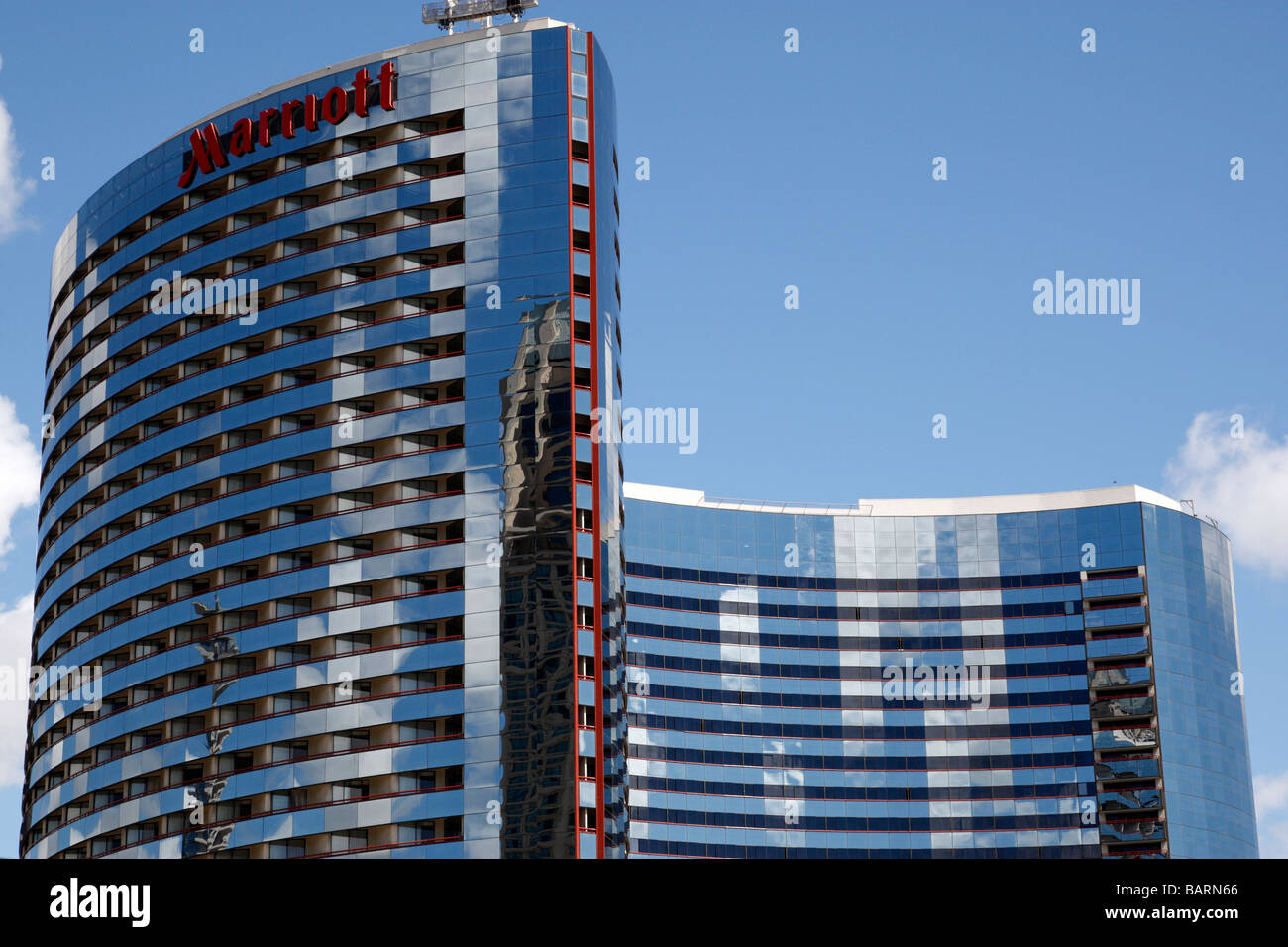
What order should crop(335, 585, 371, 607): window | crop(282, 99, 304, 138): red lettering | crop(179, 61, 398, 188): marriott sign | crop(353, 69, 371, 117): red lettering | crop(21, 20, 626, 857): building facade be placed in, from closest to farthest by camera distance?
1. crop(21, 20, 626, 857): building facade
2. crop(335, 585, 371, 607): window
3. crop(353, 69, 371, 117): red lettering
4. crop(179, 61, 398, 188): marriott sign
5. crop(282, 99, 304, 138): red lettering

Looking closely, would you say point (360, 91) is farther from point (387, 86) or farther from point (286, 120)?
point (286, 120)

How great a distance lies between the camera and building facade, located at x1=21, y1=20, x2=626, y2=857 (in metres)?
113

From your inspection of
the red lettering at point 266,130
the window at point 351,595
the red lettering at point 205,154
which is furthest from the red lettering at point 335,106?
the window at point 351,595

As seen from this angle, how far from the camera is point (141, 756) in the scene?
13050 cm

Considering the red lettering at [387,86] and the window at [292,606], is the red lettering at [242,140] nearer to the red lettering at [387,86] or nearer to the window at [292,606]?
the red lettering at [387,86]

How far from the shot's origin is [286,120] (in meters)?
136

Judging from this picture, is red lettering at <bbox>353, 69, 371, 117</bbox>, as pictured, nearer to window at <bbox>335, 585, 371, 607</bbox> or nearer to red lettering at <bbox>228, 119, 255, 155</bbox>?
red lettering at <bbox>228, 119, 255, 155</bbox>

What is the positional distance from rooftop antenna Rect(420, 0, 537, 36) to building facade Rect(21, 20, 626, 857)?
21.3 feet

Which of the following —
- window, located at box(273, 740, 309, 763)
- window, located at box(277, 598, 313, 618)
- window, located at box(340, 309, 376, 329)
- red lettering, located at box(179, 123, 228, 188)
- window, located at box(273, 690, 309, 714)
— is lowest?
window, located at box(273, 740, 309, 763)

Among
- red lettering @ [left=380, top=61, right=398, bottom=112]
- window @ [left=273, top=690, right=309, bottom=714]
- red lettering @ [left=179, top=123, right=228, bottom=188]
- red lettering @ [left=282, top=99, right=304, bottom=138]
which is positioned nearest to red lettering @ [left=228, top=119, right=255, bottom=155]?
red lettering @ [left=179, top=123, right=228, bottom=188]

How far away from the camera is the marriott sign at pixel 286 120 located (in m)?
133

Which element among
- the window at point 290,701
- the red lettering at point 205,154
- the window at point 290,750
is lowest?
the window at point 290,750

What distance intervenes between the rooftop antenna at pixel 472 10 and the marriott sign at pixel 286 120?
27.3ft
